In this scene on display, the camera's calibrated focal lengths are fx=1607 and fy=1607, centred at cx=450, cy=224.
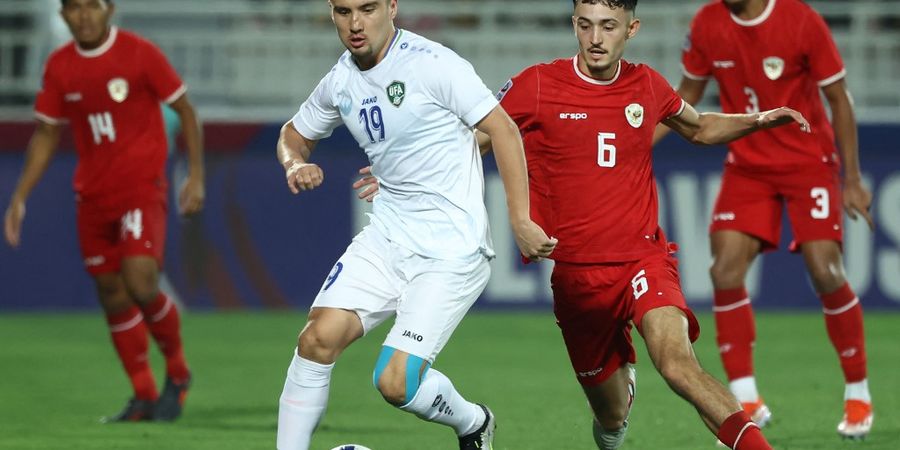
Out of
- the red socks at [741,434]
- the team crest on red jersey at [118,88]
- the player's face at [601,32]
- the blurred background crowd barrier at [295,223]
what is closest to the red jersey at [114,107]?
the team crest on red jersey at [118,88]

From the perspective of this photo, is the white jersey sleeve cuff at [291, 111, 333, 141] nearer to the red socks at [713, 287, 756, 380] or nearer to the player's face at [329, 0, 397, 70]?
the player's face at [329, 0, 397, 70]

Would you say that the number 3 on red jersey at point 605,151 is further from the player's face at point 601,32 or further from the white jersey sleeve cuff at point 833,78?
the white jersey sleeve cuff at point 833,78

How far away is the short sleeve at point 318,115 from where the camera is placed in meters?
6.38

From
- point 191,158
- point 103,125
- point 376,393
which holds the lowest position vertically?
point 376,393

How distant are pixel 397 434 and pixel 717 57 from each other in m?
2.52

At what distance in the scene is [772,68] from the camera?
8.07 m

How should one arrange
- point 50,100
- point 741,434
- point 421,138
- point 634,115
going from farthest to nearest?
point 50,100, point 634,115, point 421,138, point 741,434

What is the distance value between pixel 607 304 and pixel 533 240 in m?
0.88

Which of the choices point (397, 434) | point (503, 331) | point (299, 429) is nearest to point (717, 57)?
point (397, 434)

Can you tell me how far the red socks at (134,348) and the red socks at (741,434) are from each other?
4149 millimetres

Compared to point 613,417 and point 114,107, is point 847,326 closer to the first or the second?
point 613,417

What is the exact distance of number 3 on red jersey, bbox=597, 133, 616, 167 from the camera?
6.39 meters

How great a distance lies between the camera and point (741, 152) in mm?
8258

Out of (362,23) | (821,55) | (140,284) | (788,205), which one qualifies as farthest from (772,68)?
(140,284)
